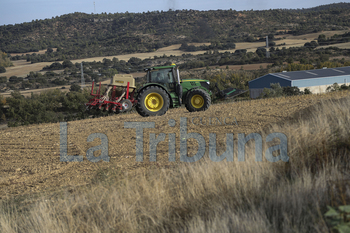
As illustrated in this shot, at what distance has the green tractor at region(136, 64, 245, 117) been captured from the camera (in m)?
10.6

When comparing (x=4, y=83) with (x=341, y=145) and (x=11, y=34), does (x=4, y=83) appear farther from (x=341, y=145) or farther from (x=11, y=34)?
(x=341, y=145)

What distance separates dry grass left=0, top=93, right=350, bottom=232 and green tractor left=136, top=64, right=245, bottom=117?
18.3 ft

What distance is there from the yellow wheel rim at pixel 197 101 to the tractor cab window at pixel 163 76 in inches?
40.7

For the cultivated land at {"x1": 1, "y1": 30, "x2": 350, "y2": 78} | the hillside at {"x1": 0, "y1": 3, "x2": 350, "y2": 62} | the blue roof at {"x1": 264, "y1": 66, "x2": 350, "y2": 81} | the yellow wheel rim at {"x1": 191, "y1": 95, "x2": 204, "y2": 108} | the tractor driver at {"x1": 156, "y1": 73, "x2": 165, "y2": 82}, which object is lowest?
the yellow wheel rim at {"x1": 191, "y1": 95, "x2": 204, "y2": 108}

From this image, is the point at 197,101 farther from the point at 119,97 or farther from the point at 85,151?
the point at 85,151

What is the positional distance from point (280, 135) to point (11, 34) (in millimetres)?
98935

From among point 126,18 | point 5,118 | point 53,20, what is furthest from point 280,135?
point 53,20

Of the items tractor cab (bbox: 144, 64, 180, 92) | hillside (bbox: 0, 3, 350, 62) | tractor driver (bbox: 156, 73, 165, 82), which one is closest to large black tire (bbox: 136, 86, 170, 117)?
tractor cab (bbox: 144, 64, 180, 92)

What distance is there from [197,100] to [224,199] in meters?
7.48

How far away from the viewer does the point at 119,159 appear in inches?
288

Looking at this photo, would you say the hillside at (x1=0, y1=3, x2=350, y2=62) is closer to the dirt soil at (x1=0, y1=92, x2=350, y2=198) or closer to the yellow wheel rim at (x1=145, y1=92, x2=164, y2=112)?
the yellow wheel rim at (x1=145, y1=92, x2=164, y2=112)

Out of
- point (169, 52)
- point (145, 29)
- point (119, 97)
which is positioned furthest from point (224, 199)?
point (145, 29)

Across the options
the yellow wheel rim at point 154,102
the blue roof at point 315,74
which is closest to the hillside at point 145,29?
the blue roof at point 315,74

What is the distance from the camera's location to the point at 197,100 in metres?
11.2
